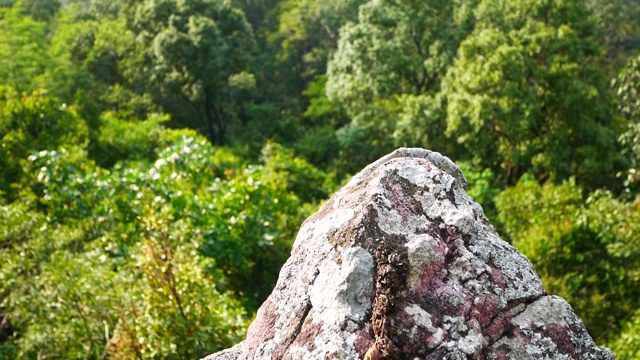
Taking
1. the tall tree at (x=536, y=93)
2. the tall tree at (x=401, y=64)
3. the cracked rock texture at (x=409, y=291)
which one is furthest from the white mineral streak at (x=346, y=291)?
the tall tree at (x=401, y=64)

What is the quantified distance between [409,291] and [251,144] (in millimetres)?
25055

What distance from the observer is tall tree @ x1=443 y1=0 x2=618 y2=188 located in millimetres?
17078

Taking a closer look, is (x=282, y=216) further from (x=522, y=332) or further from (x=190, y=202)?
(x=522, y=332)

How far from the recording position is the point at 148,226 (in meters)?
8.05

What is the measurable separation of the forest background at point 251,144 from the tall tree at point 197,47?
88 millimetres

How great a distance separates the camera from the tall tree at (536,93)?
17.1 metres

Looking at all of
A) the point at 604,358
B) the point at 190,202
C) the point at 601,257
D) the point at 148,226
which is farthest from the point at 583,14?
the point at 604,358

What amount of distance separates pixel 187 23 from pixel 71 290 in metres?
20.8

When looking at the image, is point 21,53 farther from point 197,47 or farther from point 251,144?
point 251,144

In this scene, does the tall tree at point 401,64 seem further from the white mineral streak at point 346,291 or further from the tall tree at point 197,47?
the white mineral streak at point 346,291

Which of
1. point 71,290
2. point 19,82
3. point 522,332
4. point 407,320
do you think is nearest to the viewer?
point 407,320

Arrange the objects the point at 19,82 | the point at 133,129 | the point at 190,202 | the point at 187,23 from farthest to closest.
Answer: the point at 187,23
the point at 19,82
the point at 133,129
the point at 190,202

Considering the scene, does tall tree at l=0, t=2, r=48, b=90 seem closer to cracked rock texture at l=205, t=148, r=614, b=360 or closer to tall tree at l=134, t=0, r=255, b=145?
tall tree at l=134, t=0, r=255, b=145

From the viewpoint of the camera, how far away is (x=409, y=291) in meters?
2.84
